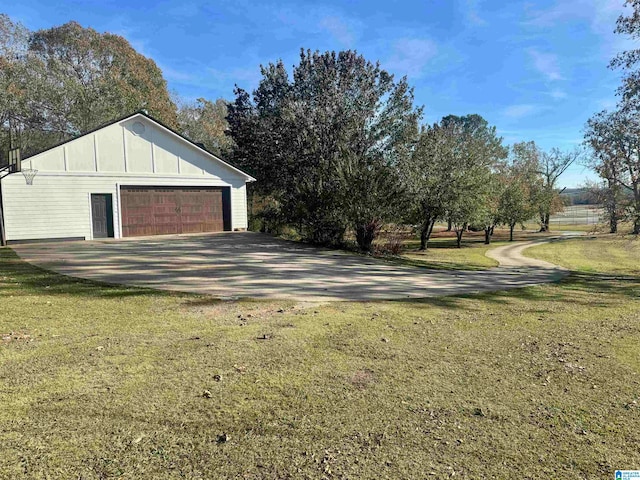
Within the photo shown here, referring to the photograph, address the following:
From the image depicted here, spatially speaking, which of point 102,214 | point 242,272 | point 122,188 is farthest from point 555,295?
point 102,214

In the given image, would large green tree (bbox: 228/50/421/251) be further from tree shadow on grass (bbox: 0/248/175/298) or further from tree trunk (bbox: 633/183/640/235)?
tree shadow on grass (bbox: 0/248/175/298)

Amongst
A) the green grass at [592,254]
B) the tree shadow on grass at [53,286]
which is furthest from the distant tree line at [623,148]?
the tree shadow on grass at [53,286]

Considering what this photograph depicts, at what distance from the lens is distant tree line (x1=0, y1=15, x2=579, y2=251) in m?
18.6

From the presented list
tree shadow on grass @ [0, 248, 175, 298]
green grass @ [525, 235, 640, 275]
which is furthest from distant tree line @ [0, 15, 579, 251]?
tree shadow on grass @ [0, 248, 175, 298]

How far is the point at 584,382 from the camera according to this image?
3.79m

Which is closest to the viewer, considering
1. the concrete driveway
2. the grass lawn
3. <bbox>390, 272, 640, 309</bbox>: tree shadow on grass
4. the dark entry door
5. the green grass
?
the grass lawn

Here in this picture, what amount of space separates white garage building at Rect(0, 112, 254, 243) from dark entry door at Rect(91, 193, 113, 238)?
0.04 m

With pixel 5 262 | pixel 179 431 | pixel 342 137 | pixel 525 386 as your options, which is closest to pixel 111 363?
pixel 179 431

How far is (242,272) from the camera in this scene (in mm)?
10172

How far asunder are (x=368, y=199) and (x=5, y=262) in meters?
12.9

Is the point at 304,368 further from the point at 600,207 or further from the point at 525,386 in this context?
the point at 600,207

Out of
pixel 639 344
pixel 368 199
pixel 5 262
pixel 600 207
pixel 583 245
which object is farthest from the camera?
pixel 583 245

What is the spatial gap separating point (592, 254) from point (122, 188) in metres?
30.1

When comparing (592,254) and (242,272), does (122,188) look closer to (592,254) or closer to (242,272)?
(242,272)
